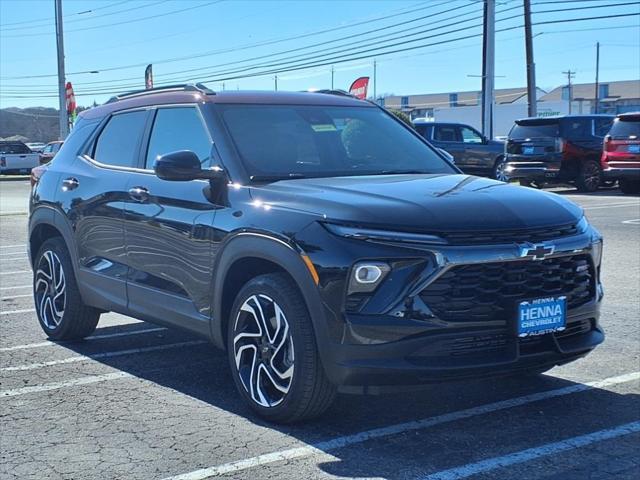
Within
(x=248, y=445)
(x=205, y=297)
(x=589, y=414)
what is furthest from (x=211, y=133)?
(x=589, y=414)

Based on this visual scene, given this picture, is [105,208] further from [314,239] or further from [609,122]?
[609,122]

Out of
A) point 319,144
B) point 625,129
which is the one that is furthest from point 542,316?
point 625,129

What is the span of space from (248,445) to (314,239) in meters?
1.10

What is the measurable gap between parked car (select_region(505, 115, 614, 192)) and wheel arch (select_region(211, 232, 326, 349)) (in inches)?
673

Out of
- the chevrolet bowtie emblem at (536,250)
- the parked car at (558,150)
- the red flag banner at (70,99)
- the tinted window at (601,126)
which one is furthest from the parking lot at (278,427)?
the red flag banner at (70,99)

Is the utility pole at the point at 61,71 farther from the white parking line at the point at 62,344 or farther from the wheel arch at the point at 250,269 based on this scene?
the wheel arch at the point at 250,269

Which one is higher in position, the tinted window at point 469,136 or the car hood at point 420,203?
the tinted window at point 469,136

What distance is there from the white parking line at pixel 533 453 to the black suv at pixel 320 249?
0.40m

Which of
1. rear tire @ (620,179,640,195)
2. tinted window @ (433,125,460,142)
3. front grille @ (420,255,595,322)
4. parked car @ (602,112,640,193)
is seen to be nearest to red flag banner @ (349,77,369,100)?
tinted window @ (433,125,460,142)

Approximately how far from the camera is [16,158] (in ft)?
140

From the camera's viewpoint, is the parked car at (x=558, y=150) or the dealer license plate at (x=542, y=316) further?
the parked car at (x=558, y=150)

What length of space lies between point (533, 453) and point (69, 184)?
4.00m

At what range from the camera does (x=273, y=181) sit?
5074 mm

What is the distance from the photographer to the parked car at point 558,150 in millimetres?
21359
